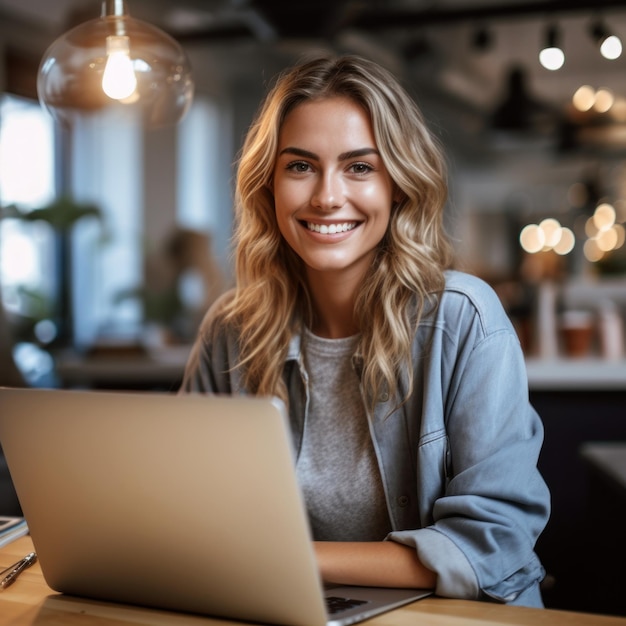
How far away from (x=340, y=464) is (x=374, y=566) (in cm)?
30

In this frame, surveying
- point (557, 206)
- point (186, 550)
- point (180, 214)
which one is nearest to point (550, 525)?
point (186, 550)

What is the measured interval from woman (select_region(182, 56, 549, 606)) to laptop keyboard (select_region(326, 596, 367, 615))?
78mm

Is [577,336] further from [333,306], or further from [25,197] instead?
[25,197]

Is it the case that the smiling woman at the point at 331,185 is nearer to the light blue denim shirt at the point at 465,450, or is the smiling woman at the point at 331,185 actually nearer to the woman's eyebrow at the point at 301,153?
the woman's eyebrow at the point at 301,153

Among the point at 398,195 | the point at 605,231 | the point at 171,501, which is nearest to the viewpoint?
the point at 171,501

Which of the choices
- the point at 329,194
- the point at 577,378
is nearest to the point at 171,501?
the point at 329,194

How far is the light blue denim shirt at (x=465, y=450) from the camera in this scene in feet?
4.00

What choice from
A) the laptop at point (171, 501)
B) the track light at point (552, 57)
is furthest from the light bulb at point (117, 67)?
the track light at point (552, 57)

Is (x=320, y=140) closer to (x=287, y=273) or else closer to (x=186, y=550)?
(x=287, y=273)

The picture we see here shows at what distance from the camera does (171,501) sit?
38.8 inches

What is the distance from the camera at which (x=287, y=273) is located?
66.2 inches

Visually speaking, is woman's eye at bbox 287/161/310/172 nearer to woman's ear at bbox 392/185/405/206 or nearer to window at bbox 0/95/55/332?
woman's ear at bbox 392/185/405/206

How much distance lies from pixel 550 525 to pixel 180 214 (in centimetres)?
568

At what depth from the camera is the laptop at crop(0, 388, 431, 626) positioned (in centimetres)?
92
